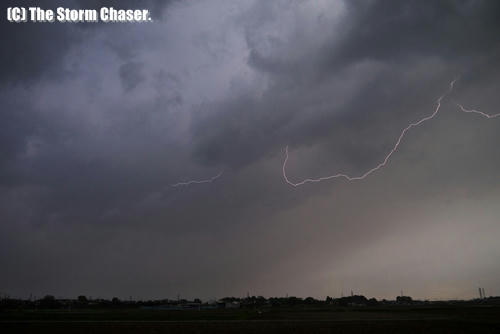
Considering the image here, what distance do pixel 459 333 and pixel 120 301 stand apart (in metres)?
193

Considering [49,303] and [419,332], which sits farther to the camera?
[49,303]

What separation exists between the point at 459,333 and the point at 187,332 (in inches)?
893

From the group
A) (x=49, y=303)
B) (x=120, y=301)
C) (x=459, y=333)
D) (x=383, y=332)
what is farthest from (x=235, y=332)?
(x=120, y=301)

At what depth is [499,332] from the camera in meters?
33.2

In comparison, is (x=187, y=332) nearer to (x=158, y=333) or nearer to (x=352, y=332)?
(x=158, y=333)

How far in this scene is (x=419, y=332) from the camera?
109 feet

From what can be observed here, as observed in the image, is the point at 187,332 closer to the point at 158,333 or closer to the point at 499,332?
the point at 158,333

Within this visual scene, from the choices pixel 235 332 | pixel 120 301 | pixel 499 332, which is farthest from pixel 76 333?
pixel 120 301

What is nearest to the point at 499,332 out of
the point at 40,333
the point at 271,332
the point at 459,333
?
the point at 459,333

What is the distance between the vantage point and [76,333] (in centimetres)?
3469

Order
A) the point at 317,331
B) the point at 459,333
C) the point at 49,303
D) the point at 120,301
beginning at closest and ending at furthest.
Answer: the point at 459,333 < the point at 317,331 < the point at 49,303 < the point at 120,301

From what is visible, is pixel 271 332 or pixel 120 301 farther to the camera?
pixel 120 301

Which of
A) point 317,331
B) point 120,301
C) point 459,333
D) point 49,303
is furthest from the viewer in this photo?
point 120,301

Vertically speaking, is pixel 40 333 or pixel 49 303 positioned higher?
pixel 40 333
